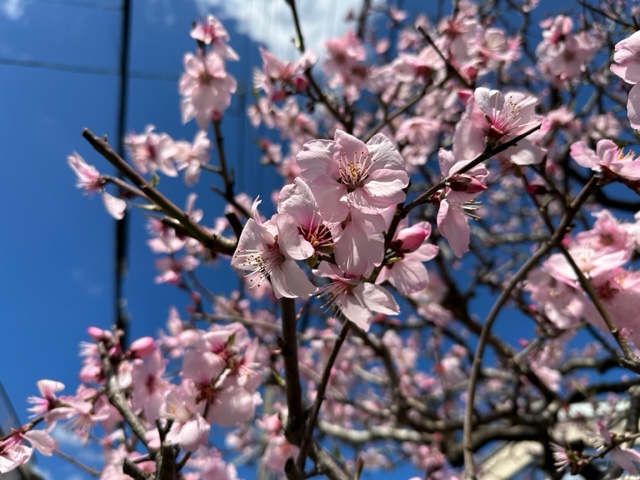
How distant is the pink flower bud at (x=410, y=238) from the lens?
91 centimetres

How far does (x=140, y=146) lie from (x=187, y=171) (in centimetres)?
21

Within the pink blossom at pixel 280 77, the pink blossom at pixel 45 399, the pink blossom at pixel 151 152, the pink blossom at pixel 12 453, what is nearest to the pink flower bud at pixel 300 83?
the pink blossom at pixel 280 77

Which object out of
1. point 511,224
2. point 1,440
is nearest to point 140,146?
point 1,440

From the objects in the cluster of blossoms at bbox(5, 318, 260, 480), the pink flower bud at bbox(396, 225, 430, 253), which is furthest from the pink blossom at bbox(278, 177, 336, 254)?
the cluster of blossoms at bbox(5, 318, 260, 480)

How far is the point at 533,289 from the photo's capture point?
1576 millimetres

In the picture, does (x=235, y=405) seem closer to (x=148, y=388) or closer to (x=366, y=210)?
(x=148, y=388)

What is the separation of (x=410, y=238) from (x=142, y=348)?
3.30 feet

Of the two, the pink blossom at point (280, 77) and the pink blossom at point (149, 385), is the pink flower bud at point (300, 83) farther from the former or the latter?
the pink blossom at point (149, 385)

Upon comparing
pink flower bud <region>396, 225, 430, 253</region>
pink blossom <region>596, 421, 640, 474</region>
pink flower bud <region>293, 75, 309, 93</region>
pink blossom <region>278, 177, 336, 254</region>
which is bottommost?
pink blossom <region>596, 421, 640, 474</region>

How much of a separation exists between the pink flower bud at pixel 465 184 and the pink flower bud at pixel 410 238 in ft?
0.40

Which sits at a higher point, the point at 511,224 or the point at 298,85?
the point at 511,224

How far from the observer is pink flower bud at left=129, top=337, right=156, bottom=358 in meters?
1.49

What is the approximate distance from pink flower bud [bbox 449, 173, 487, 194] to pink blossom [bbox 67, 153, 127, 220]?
933 mm

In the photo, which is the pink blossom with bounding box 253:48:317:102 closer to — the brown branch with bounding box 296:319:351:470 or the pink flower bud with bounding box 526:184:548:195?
the pink flower bud with bounding box 526:184:548:195
